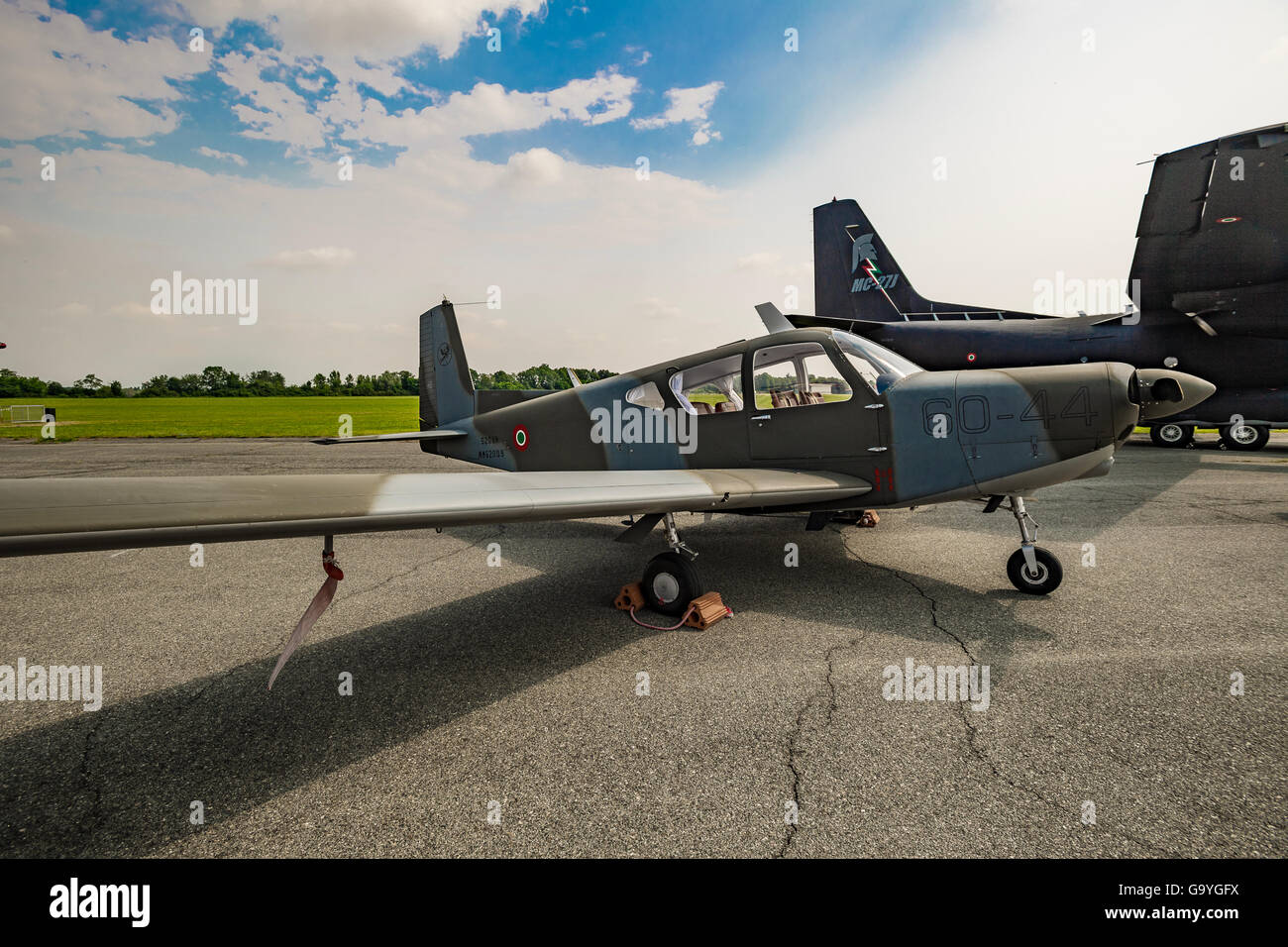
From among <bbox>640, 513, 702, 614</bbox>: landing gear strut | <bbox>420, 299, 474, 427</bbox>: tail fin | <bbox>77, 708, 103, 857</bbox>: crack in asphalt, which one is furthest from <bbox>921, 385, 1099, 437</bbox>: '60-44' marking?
<bbox>420, 299, 474, 427</bbox>: tail fin

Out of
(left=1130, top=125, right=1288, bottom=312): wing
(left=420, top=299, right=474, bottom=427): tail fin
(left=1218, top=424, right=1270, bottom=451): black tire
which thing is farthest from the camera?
(left=1218, top=424, right=1270, bottom=451): black tire

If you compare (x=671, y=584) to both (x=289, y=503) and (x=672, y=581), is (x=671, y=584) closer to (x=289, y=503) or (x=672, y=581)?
(x=672, y=581)

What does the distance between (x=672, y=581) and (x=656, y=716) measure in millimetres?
1530

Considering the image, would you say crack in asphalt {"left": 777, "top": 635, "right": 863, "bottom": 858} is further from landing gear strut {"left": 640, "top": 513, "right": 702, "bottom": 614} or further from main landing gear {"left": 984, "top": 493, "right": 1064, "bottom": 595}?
main landing gear {"left": 984, "top": 493, "right": 1064, "bottom": 595}

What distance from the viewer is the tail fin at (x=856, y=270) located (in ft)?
67.1

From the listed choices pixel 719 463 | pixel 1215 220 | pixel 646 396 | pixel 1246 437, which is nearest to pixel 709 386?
pixel 646 396

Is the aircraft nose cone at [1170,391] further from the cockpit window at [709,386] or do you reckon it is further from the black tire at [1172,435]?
the black tire at [1172,435]

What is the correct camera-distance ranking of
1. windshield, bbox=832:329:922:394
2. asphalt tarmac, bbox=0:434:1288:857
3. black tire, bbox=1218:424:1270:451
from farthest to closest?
black tire, bbox=1218:424:1270:451 → windshield, bbox=832:329:922:394 → asphalt tarmac, bbox=0:434:1288:857

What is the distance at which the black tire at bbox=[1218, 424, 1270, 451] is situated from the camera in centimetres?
1565

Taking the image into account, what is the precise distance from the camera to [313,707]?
3035 millimetres

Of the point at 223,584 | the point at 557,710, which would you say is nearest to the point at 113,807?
the point at 557,710

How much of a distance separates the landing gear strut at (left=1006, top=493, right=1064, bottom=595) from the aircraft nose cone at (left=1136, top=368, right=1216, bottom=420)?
3.75 feet

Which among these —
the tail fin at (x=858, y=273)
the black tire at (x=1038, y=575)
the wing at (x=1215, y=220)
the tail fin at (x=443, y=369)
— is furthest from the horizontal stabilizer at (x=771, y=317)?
the tail fin at (x=858, y=273)

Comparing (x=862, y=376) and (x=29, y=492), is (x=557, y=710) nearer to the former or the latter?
(x=29, y=492)
